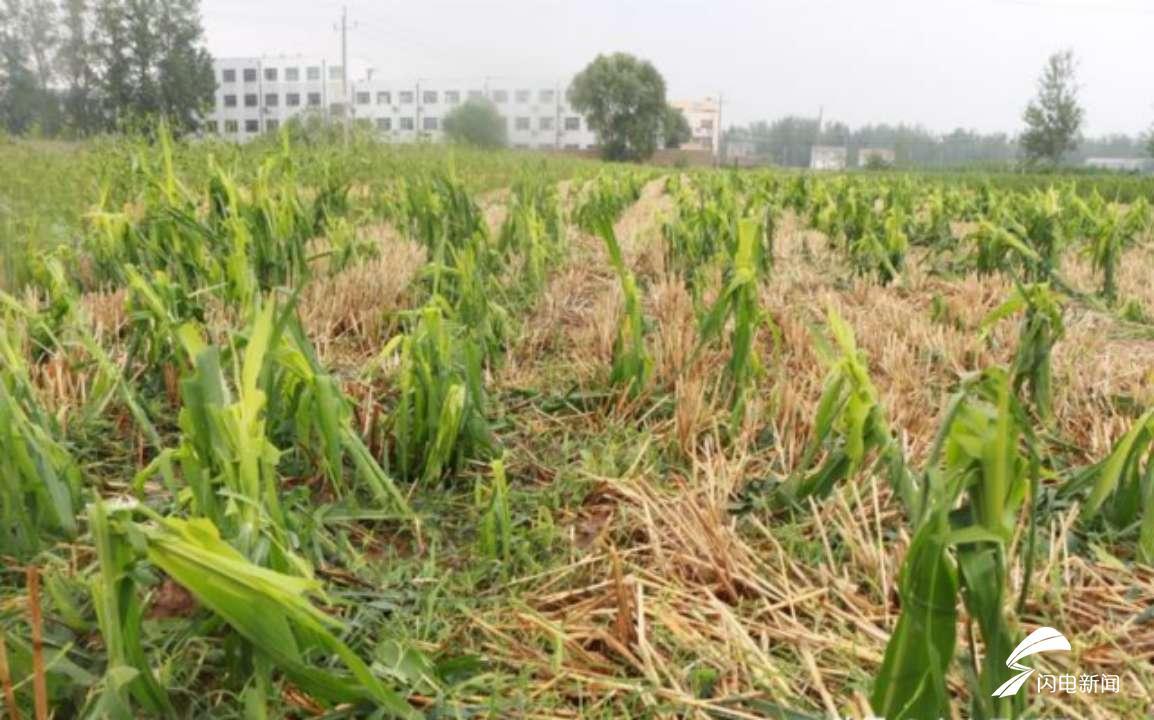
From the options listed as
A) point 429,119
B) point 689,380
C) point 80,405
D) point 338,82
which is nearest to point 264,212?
point 80,405

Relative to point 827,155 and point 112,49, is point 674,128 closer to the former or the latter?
point 112,49

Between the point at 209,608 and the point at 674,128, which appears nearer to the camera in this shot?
the point at 209,608

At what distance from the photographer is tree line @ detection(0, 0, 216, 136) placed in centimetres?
1045

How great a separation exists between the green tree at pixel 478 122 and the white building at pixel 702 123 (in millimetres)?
17076

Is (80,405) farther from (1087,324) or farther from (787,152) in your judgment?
(787,152)

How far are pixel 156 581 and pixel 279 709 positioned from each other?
179 mm

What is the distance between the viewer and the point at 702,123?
86.1 feet

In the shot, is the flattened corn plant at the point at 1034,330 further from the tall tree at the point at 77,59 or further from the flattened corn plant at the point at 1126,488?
the tall tree at the point at 77,59

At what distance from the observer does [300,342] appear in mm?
1220

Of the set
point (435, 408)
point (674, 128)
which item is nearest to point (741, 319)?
point (435, 408)

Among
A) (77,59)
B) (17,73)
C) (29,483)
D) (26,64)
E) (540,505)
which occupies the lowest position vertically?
(540,505)

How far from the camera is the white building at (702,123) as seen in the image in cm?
2330

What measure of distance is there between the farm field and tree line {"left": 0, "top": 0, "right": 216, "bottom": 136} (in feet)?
26.6

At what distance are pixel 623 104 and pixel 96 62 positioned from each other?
491 inches
